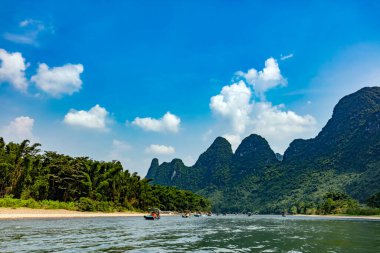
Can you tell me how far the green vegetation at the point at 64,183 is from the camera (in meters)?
70.2

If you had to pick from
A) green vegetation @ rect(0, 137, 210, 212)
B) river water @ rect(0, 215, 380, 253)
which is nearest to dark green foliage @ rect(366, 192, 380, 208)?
green vegetation @ rect(0, 137, 210, 212)

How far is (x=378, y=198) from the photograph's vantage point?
372ft

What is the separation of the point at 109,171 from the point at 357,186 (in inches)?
5271

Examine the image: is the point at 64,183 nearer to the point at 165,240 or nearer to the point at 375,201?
the point at 165,240

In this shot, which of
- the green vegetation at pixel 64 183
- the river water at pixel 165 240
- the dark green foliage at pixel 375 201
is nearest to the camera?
the river water at pixel 165 240

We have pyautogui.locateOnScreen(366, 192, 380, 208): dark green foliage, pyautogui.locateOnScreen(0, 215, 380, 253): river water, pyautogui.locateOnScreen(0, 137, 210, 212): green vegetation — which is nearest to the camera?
pyautogui.locateOnScreen(0, 215, 380, 253): river water

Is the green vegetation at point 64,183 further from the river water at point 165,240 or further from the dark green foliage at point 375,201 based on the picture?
the dark green foliage at point 375,201

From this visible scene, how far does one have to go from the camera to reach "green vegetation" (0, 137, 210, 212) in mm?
70250

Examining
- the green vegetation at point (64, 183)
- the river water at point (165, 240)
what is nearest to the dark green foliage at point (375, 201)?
the green vegetation at point (64, 183)

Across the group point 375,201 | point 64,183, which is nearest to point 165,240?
point 64,183

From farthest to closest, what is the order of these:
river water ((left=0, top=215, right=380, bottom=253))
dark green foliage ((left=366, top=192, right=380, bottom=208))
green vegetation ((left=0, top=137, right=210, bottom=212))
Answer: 1. dark green foliage ((left=366, top=192, right=380, bottom=208))
2. green vegetation ((left=0, top=137, right=210, bottom=212))
3. river water ((left=0, top=215, right=380, bottom=253))

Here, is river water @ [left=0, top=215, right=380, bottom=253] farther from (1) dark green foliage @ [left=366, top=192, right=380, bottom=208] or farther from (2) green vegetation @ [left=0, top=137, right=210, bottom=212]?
(1) dark green foliage @ [left=366, top=192, right=380, bottom=208]

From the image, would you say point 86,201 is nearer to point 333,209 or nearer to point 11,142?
point 11,142

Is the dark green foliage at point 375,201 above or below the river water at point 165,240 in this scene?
above
